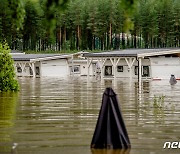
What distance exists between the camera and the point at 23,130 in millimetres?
11664

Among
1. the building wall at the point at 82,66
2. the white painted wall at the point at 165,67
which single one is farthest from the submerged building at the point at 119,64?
the building wall at the point at 82,66

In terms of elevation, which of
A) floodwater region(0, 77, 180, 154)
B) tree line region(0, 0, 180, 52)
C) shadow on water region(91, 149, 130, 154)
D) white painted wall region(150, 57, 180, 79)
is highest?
tree line region(0, 0, 180, 52)

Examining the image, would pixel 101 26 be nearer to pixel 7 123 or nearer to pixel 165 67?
pixel 165 67

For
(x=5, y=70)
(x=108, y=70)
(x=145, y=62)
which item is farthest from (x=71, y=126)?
(x=108, y=70)

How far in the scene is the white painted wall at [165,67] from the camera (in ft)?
141

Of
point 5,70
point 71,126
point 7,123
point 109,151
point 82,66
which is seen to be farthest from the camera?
point 82,66

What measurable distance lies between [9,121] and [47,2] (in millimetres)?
9441

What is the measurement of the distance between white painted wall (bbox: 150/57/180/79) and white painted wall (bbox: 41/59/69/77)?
11.5 metres

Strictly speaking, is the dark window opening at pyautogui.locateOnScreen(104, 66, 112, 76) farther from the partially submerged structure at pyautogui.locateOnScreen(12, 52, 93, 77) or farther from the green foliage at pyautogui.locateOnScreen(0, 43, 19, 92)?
the green foliage at pyautogui.locateOnScreen(0, 43, 19, 92)

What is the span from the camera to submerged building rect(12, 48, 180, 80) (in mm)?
42969

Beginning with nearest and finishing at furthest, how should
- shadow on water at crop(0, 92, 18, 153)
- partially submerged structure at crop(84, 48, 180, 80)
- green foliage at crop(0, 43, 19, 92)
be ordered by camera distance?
shadow on water at crop(0, 92, 18, 153) → green foliage at crop(0, 43, 19, 92) → partially submerged structure at crop(84, 48, 180, 80)

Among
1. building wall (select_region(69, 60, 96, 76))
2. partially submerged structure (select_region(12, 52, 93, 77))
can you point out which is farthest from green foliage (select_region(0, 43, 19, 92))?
building wall (select_region(69, 60, 96, 76))

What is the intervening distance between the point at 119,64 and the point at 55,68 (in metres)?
8.68

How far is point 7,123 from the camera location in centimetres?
1295
